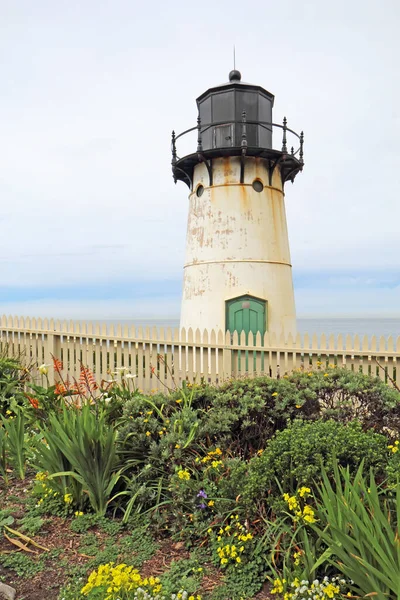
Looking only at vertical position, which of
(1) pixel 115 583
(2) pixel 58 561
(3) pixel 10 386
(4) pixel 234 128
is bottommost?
(2) pixel 58 561

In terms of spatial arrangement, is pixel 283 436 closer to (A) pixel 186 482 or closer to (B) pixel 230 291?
(A) pixel 186 482

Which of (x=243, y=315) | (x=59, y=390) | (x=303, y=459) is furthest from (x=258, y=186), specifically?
(x=303, y=459)

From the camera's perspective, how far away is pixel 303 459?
317 cm

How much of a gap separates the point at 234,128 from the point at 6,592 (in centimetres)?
1184

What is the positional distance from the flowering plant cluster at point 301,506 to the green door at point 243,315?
873cm

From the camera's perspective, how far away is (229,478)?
3.51m

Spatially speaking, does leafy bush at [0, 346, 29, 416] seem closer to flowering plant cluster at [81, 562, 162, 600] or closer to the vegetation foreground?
the vegetation foreground

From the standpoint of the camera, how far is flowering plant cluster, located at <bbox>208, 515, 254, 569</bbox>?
292 cm

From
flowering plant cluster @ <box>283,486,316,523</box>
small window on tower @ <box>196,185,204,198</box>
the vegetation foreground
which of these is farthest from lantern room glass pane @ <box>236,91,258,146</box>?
flowering plant cluster @ <box>283,486,316,523</box>

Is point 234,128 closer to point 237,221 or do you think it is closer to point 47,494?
point 237,221

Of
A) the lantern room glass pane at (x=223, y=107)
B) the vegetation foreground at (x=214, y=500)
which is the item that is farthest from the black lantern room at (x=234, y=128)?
the vegetation foreground at (x=214, y=500)

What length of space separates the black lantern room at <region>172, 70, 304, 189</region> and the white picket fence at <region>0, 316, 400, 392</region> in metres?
5.35

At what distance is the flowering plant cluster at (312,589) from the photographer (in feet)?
7.79

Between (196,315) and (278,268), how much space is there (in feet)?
8.62
